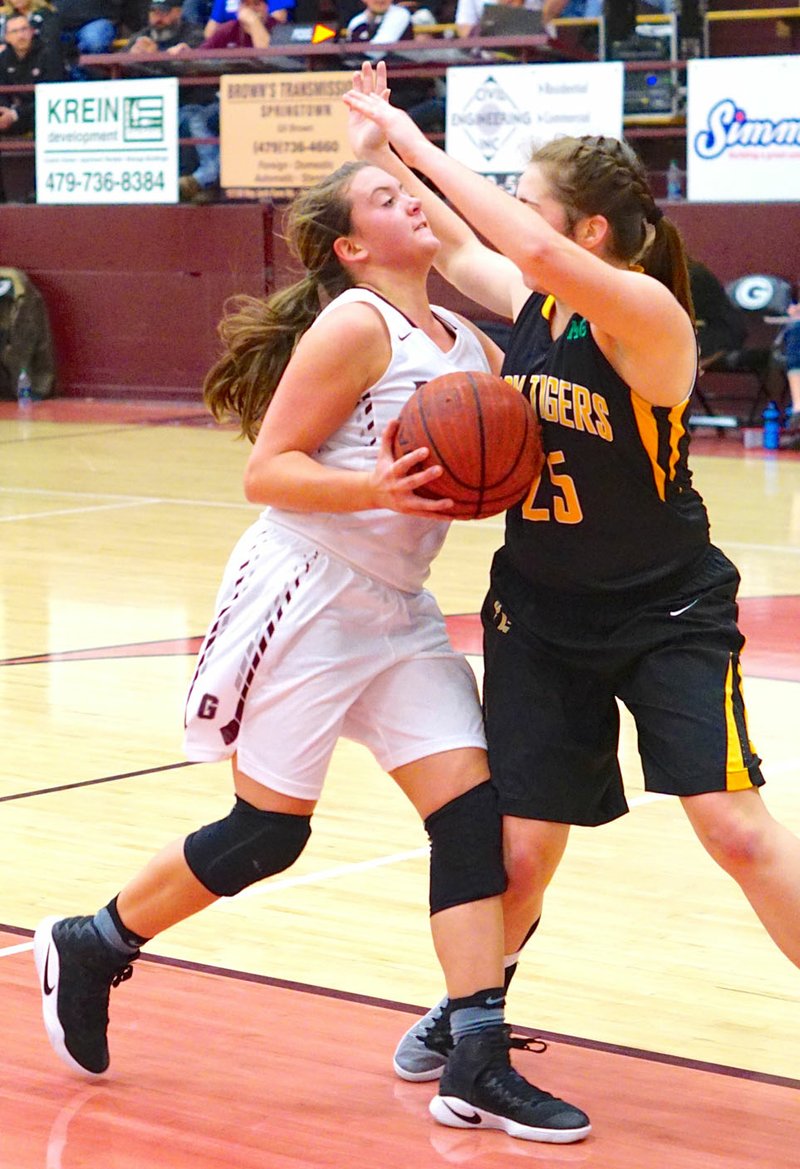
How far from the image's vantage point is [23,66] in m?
18.0

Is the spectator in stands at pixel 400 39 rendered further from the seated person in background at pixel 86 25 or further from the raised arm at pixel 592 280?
the raised arm at pixel 592 280

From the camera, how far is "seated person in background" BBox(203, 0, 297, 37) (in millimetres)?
17328

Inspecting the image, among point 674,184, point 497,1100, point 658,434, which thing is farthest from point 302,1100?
point 674,184

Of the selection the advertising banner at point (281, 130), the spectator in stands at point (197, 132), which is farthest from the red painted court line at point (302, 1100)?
the spectator in stands at point (197, 132)

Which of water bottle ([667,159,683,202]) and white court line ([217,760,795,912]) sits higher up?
water bottle ([667,159,683,202])

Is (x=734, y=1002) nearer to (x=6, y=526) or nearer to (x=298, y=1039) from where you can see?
(x=298, y=1039)

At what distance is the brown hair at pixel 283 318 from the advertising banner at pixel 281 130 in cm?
1219

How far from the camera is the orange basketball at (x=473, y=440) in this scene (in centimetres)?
302

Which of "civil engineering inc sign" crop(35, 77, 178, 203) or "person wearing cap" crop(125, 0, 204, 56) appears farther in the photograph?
"person wearing cap" crop(125, 0, 204, 56)

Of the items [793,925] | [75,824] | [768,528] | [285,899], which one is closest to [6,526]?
[768,528]

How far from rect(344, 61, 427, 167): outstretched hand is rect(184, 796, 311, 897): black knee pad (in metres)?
1.16

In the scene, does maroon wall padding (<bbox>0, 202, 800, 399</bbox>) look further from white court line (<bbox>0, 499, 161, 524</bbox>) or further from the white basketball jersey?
the white basketball jersey

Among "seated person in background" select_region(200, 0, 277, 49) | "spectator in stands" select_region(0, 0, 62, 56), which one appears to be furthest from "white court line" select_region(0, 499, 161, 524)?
"spectator in stands" select_region(0, 0, 62, 56)

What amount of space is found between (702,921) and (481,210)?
6.26 feet
